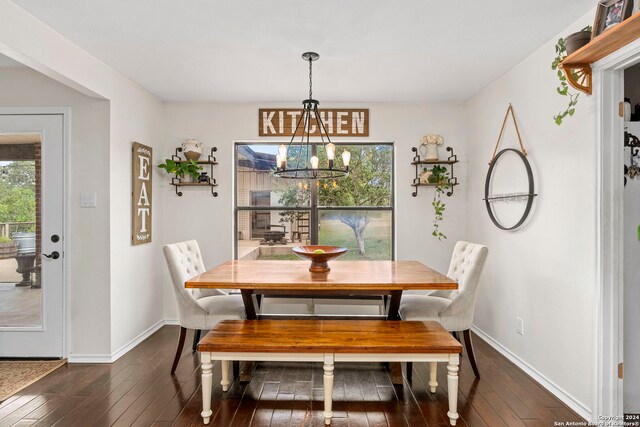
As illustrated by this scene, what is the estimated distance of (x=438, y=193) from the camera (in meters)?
4.05

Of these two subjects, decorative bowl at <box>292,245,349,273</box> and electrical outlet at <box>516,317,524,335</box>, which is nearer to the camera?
decorative bowl at <box>292,245,349,273</box>

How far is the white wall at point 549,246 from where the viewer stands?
2281 millimetres

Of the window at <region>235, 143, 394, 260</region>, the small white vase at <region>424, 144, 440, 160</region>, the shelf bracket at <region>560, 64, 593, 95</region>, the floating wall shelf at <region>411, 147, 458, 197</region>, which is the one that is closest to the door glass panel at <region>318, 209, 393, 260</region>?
the window at <region>235, 143, 394, 260</region>

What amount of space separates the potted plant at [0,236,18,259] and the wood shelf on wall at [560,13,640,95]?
415 centimetres

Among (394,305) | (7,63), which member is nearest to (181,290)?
(394,305)

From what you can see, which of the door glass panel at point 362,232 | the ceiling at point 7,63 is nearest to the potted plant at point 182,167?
the ceiling at point 7,63

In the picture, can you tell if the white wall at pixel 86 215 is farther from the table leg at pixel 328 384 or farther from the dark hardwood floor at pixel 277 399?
the table leg at pixel 328 384

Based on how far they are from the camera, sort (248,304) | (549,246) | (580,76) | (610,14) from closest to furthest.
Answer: (610,14)
(580,76)
(549,246)
(248,304)

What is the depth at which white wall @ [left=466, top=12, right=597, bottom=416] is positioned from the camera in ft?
7.48

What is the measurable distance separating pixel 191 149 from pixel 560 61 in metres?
3.23

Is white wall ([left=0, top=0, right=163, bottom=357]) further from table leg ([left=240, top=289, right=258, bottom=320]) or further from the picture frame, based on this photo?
the picture frame

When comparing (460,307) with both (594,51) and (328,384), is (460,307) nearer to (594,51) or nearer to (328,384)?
(328,384)

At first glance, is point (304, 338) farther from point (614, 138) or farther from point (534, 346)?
point (614, 138)

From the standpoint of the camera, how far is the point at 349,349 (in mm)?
2141
